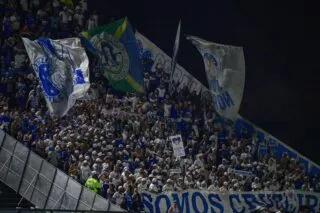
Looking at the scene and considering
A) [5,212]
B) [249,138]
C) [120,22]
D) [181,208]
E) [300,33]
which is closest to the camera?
[5,212]

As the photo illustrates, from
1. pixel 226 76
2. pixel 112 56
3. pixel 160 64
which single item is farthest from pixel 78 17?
pixel 226 76

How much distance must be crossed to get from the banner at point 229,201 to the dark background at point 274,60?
6840mm

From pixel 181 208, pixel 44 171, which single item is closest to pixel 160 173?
pixel 181 208

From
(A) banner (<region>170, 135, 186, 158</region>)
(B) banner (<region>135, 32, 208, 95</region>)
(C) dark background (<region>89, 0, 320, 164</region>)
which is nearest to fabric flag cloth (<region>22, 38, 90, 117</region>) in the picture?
(A) banner (<region>170, 135, 186, 158</region>)

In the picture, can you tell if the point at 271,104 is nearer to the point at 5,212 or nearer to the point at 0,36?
the point at 0,36

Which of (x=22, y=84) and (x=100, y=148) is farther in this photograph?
(x=22, y=84)

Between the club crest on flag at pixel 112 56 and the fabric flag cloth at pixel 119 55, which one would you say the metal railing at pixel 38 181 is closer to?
the fabric flag cloth at pixel 119 55

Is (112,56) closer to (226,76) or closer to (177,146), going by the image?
(177,146)

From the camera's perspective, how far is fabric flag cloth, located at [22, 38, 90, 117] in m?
33.5

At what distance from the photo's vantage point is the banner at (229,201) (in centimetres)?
3316

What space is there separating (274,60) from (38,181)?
45.3 ft

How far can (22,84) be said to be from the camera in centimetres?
3847

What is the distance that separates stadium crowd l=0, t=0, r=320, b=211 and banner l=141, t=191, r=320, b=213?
34 centimetres

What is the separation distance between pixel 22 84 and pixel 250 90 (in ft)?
34.3
